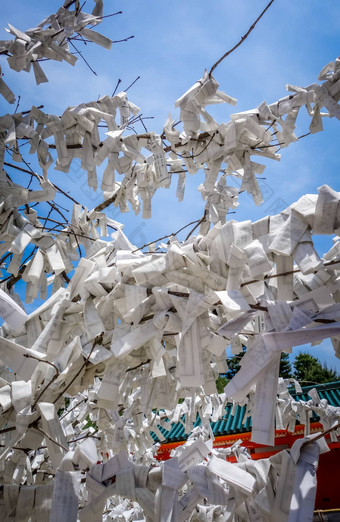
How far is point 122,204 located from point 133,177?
0.22 meters

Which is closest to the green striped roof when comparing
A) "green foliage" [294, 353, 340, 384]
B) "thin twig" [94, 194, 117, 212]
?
"thin twig" [94, 194, 117, 212]

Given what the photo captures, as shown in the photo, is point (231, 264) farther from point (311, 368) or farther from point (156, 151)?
point (311, 368)

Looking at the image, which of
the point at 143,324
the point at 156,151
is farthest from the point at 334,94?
the point at 143,324

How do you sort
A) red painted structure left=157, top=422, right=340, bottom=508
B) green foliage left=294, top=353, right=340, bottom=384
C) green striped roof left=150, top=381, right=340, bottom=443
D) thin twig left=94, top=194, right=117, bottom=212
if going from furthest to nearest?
green foliage left=294, top=353, right=340, bottom=384 < green striped roof left=150, top=381, right=340, bottom=443 < red painted structure left=157, top=422, right=340, bottom=508 < thin twig left=94, top=194, right=117, bottom=212

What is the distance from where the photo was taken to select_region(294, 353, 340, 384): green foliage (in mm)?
12875

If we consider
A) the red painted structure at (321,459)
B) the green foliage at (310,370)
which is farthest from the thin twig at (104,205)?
the green foliage at (310,370)

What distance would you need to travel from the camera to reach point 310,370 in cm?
1325

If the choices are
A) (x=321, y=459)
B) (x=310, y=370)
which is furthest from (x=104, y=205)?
(x=310, y=370)

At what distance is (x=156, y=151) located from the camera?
1367mm

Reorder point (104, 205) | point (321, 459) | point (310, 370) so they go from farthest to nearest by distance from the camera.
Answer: point (310, 370) → point (321, 459) → point (104, 205)

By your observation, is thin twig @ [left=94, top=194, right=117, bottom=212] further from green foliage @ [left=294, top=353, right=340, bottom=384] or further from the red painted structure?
green foliage @ [left=294, top=353, right=340, bottom=384]

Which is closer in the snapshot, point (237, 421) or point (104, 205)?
point (104, 205)

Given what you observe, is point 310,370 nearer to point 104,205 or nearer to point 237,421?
point 237,421

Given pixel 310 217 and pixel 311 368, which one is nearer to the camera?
pixel 310 217
